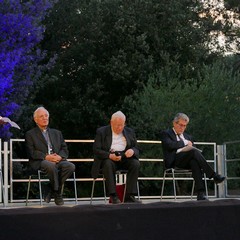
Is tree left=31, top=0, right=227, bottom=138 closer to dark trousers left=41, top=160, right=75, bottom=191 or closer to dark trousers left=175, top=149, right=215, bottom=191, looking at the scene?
dark trousers left=175, top=149, right=215, bottom=191

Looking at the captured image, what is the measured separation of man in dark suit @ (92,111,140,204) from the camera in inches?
237

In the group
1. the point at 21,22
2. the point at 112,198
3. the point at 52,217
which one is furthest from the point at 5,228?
the point at 21,22

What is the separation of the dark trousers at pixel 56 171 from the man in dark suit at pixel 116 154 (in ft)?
0.98

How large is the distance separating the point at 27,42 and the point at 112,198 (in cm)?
718

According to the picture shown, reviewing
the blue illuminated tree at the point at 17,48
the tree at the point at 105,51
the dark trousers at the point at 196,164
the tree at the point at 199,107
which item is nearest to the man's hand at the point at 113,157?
the dark trousers at the point at 196,164

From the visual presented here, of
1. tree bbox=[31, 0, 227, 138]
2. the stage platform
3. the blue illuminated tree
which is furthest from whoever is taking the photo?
tree bbox=[31, 0, 227, 138]

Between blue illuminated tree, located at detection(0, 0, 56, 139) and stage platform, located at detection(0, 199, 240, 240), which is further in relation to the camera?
blue illuminated tree, located at detection(0, 0, 56, 139)

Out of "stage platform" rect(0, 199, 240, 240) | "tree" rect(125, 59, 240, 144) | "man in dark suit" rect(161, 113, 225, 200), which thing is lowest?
"stage platform" rect(0, 199, 240, 240)

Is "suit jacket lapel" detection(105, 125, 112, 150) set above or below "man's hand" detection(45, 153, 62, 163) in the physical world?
above

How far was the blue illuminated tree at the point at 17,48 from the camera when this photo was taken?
1143cm

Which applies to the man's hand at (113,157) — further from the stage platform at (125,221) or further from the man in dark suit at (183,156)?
the stage platform at (125,221)

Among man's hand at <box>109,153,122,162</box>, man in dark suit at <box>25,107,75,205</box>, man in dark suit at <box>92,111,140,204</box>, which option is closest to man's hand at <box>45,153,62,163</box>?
man in dark suit at <box>25,107,75,205</box>

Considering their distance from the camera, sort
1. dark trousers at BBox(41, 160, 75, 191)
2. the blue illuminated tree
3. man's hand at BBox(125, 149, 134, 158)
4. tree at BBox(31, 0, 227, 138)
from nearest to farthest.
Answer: dark trousers at BBox(41, 160, 75, 191)
man's hand at BBox(125, 149, 134, 158)
the blue illuminated tree
tree at BBox(31, 0, 227, 138)

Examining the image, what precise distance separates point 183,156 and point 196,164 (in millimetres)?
161
